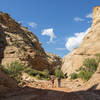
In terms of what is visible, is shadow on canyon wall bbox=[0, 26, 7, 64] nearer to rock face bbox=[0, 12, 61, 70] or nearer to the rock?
rock face bbox=[0, 12, 61, 70]

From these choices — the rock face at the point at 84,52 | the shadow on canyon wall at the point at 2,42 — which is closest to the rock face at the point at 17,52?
the shadow on canyon wall at the point at 2,42

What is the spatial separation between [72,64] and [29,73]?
12.3 metres

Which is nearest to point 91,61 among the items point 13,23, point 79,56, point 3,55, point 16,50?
point 79,56

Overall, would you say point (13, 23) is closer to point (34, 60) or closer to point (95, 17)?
point (34, 60)

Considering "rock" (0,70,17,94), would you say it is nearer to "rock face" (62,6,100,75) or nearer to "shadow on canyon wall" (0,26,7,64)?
"shadow on canyon wall" (0,26,7,64)

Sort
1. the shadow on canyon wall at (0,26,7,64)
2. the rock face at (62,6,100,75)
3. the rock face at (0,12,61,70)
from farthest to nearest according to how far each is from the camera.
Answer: the rock face at (62,6,100,75) < the shadow on canyon wall at (0,26,7,64) < the rock face at (0,12,61,70)

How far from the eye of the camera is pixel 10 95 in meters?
9.35

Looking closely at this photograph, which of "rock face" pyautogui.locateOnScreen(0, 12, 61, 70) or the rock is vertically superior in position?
"rock face" pyautogui.locateOnScreen(0, 12, 61, 70)

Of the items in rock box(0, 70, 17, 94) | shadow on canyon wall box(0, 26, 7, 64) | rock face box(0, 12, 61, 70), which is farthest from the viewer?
shadow on canyon wall box(0, 26, 7, 64)

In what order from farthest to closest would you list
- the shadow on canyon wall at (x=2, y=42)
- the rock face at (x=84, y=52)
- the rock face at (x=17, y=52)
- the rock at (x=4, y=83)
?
the rock face at (x=84, y=52) → the shadow on canyon wall at (x=2, y=42) → the rock face at (x=17, y=52) → the rock at (x=4, y=83)

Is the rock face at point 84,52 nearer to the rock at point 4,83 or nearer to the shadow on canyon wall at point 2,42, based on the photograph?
the shadow on canyon wall at point 2,42

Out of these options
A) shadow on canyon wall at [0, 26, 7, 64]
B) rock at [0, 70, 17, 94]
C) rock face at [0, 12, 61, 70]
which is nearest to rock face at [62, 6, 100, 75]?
rock face at [0, 12, 61, 70]

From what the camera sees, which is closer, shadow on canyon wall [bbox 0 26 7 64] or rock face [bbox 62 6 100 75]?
shadow on canyon wall [bbox 0 26 7 64]

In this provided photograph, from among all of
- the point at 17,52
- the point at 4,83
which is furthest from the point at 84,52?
the point at 4,83
